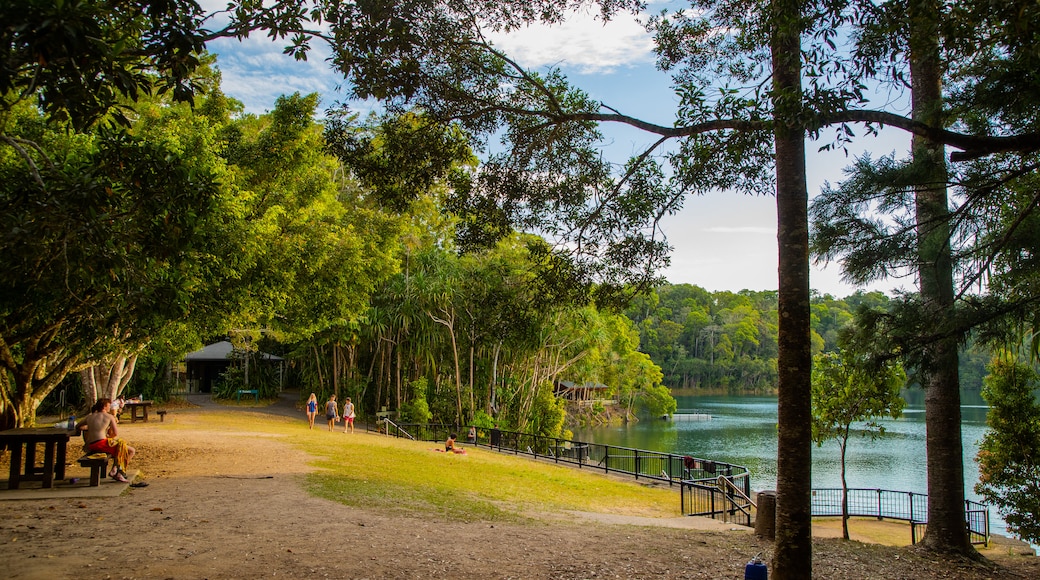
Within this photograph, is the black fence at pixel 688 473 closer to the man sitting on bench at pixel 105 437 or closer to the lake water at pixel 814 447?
the lake water at pixel 814 447

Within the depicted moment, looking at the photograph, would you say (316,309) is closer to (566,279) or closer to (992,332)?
(566,279)

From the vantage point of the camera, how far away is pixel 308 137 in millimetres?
13656

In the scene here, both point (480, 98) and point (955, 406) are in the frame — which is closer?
point (480, 98)

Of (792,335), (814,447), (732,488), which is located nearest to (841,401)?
(732,488)

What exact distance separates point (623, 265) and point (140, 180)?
17.0 feet

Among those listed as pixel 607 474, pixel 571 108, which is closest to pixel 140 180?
pixel 571 108

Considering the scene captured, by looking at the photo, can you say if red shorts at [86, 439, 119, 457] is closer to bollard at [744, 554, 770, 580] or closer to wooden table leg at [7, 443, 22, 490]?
wooden table leg at [7, 443, 22, 490]

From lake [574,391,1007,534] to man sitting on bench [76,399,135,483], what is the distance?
16.4 meters

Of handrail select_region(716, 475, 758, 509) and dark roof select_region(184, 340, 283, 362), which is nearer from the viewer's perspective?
handrail select_region(716, 475, 758, 509)

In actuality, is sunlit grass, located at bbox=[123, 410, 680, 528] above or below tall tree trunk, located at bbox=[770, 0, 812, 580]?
below

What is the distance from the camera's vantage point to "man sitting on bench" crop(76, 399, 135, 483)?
926cm

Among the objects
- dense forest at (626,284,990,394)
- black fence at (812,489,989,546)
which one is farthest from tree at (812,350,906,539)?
dense forest at (626,284,990,394)

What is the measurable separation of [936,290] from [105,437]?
34.1 feet

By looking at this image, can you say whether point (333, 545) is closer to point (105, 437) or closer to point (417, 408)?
point (105, 437)
